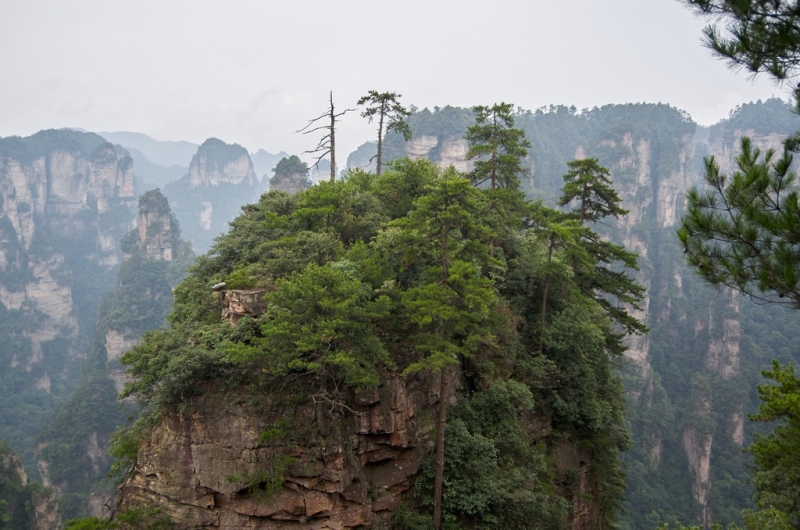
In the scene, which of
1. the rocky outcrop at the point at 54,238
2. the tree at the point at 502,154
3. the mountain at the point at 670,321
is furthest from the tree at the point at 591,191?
the rocky outcrop at the point at 54,238

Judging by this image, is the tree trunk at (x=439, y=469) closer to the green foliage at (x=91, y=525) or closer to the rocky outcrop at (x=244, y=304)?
the rocky outcrop at (x=244, y=304)

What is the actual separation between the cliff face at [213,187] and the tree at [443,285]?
6125 inches

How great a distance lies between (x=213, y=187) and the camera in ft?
518

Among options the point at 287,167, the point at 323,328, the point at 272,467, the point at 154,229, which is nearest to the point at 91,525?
the point at 272,467

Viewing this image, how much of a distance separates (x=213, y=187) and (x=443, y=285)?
534 ft

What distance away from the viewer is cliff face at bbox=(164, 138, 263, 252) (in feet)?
515

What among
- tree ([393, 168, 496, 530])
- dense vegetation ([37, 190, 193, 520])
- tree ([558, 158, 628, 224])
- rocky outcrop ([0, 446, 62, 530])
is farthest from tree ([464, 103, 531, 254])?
rocky outcrop ([0, 446, 62, 530])

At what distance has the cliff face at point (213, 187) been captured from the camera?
15688 centimetres

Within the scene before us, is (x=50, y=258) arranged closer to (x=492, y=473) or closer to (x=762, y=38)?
(x=492, y=473)

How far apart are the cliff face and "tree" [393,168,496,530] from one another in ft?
510

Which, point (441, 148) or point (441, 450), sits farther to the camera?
point (441, 148)

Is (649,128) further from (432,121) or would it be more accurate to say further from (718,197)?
(718,197)

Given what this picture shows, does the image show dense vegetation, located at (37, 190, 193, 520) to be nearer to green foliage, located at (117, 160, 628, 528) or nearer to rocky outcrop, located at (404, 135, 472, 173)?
green foliage, located at (117, 160, 628, 528)

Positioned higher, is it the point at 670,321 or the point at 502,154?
the point at 502,154
